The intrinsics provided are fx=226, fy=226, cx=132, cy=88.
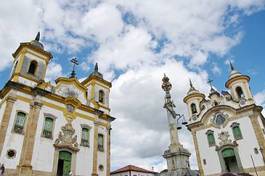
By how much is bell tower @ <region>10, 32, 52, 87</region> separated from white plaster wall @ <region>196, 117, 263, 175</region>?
777 inches

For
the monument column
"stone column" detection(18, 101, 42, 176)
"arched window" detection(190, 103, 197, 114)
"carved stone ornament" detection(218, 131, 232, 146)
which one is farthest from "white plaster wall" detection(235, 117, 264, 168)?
"stone column" detection(18, 101, 42, 176)

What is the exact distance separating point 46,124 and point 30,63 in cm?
617

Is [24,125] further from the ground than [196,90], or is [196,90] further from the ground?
[196,90]

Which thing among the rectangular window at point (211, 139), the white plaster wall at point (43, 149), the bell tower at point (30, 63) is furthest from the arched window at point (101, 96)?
the rectangular window at point (211, 139)

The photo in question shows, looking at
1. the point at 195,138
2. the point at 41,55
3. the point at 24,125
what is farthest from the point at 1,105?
the point at 195,138

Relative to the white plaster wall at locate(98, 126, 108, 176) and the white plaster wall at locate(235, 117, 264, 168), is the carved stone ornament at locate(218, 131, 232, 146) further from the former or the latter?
the white plaster wall at locate(98, 126, 108, 176)

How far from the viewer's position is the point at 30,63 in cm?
2139

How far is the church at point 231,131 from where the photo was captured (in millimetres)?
23359

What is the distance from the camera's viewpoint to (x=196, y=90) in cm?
3306

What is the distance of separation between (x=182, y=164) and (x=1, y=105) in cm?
1535

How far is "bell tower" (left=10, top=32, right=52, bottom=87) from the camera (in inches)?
790

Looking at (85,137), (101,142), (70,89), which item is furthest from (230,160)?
(70,89)

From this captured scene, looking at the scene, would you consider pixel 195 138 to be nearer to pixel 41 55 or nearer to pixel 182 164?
pixel 182 164

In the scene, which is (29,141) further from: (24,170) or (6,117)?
(6,117)
